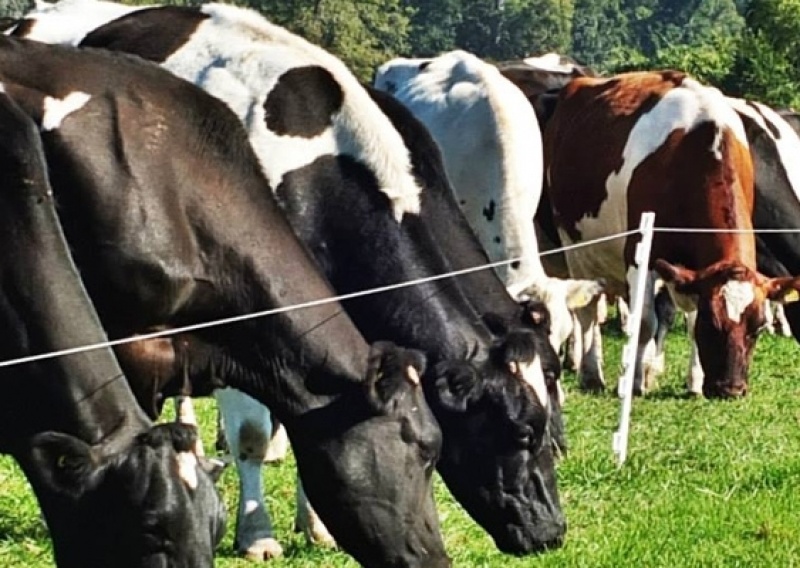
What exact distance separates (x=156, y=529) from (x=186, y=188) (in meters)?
2.08

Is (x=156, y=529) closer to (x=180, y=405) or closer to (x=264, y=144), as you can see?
(x=264, y=144)

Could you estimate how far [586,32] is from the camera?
120625 millimetres

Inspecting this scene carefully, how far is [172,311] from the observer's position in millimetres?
6930

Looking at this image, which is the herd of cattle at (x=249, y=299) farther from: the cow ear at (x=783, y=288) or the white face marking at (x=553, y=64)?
the white face marking at (x=553, y=64)

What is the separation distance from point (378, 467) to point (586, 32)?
11615 cm

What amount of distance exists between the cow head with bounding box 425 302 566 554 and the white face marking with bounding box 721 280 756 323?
487 centimetres

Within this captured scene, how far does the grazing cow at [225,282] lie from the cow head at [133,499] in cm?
147

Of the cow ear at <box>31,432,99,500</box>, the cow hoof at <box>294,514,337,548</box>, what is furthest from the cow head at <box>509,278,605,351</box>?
the cow ear at <box>31,432,99,500</box>

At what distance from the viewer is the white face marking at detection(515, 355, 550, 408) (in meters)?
8.00

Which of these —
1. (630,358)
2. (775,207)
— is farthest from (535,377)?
(775,207)

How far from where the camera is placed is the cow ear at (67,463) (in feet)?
16.9

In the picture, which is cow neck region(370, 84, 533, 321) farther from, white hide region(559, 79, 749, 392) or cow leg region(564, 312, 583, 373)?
cow leg region(564, 312, 583, 373)

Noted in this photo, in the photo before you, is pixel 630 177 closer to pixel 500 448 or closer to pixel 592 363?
pixel 592 363

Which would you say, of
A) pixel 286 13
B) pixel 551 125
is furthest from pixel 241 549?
pixel 286 13
